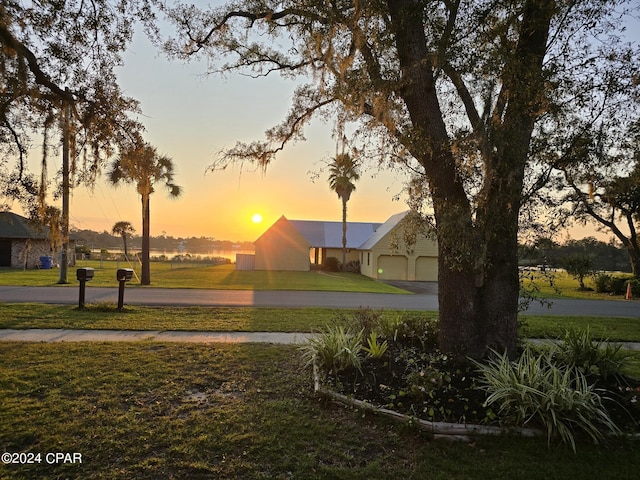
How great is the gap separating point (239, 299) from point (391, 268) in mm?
16513

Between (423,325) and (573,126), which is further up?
(573,126)

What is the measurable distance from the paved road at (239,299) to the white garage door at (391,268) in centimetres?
1170

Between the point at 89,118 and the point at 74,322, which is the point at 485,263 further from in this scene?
the point at 74,322

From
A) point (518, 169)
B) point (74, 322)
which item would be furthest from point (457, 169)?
point (74, 322)

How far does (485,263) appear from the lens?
5195 mm

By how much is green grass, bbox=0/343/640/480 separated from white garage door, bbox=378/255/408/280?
24.0 metres

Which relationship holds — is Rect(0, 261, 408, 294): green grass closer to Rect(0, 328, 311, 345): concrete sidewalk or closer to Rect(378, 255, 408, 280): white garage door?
Rect(378, 255, 408, 280): white garage door

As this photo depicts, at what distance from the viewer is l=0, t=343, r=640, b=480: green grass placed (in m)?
3.43

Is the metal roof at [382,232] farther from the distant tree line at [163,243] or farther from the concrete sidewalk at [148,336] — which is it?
the distant tree line at [163,243]

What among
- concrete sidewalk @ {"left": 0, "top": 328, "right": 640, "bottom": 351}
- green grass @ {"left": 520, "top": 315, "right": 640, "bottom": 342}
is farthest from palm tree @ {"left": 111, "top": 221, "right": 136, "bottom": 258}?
green grass @ {"left": 520, "top": 315, "right": 640, "bottom": 342}

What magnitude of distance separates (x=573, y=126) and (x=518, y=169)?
1004 millimetres

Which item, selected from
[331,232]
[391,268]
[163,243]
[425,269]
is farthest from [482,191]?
[163,243]

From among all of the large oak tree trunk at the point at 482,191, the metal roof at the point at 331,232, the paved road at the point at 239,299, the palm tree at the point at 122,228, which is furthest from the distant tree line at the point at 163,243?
the large oak tree trunk at the point at 482,191

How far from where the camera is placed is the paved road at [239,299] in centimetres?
1349
